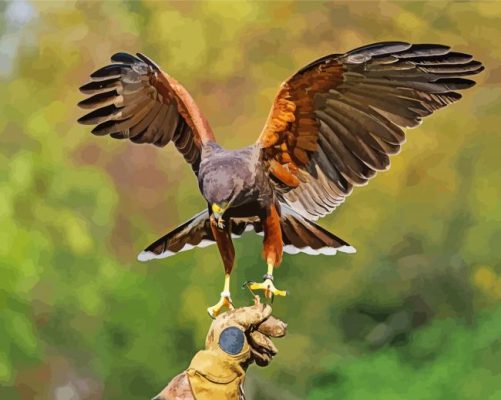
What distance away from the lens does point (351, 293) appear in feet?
8.89

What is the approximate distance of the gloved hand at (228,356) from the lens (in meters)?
1.52

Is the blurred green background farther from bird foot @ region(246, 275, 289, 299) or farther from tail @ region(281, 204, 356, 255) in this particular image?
bird foot @ region(246, 275, 289, 299)

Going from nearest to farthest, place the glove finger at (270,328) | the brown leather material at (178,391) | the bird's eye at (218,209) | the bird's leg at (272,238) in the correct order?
the brown leather material at (178,391)
the glove finger at (270,328)
the bird's eye at (218,209)
the bird's leg at (272,238)

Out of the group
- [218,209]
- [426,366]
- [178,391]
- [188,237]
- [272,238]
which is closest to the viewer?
[178,391]

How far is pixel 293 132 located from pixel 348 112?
0.14 m

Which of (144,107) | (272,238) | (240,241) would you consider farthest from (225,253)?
(240,241)

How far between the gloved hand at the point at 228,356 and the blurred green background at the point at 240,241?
1.03 metres

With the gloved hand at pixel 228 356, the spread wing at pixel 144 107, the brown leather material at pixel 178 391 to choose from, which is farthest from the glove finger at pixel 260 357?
the spread wing at pixel 144 107

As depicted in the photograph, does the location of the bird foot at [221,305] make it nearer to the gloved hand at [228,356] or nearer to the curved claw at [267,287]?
the curved claw at [267,287]

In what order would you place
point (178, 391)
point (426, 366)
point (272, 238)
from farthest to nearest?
point (426, 366) → point (272, 238) → point (178, 391)

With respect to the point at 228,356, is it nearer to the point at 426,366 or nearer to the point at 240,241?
the point at 240,241

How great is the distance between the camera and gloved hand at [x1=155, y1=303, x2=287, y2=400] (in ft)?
4.98

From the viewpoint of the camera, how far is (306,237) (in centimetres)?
199

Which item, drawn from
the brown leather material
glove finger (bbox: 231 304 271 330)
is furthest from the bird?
the brown leather material
